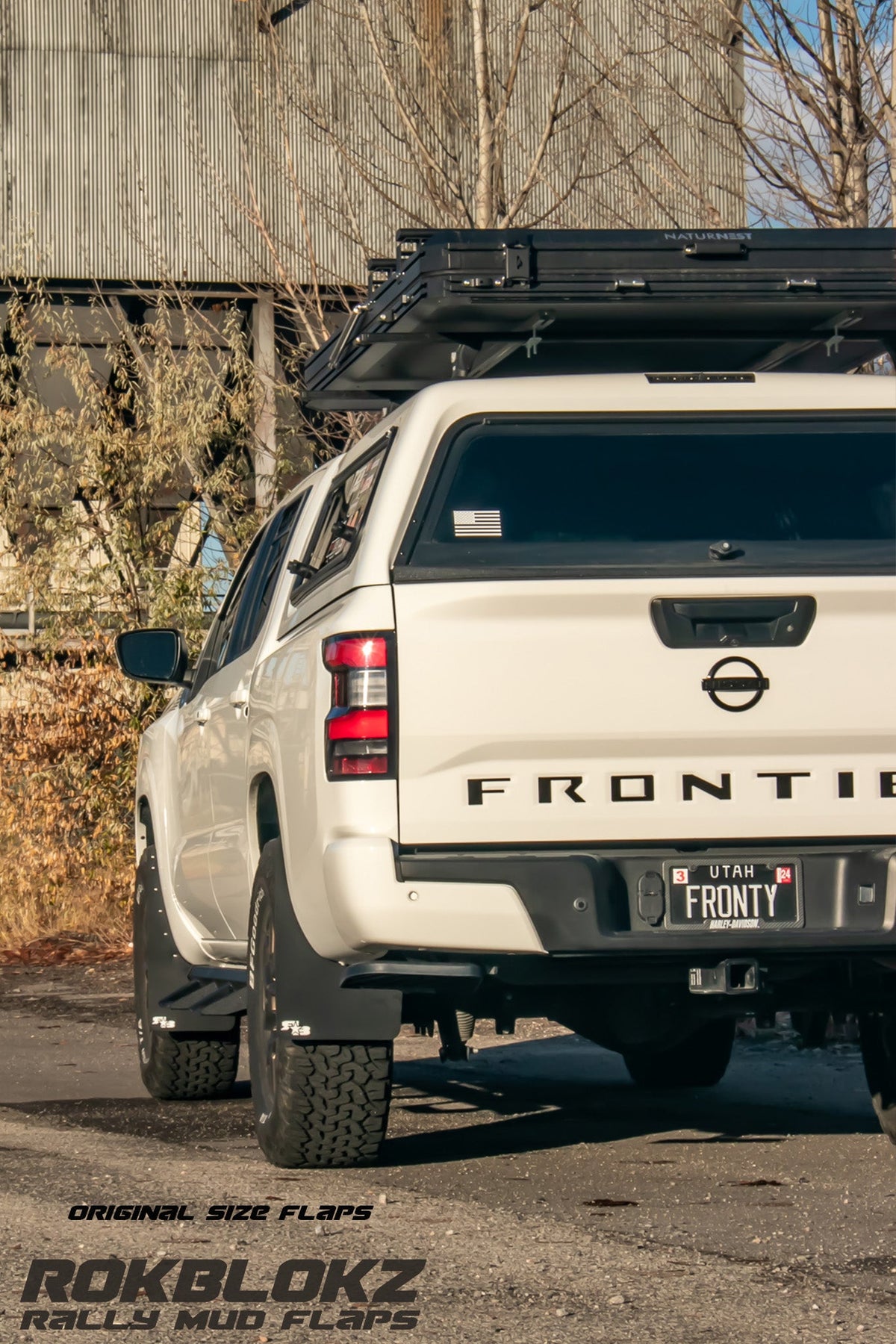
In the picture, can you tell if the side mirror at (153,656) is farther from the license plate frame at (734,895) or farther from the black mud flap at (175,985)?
the license plate frame at (734,895)

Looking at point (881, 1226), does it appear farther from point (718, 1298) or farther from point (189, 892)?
point (189, 892)

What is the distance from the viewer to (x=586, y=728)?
18.5 feet

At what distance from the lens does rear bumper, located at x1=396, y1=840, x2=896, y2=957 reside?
5559 millimetres

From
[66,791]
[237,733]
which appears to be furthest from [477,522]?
[66,791]

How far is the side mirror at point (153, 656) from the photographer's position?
27.9 feet

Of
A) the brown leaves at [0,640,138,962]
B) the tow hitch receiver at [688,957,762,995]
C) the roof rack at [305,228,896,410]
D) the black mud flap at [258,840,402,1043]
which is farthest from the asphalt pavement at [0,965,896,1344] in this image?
the brown leaves at [0,640,138,962]

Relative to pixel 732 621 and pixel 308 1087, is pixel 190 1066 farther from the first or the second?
pixel 732 621

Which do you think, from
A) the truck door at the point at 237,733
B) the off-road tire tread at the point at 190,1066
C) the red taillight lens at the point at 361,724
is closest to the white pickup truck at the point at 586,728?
the red taillight lens at the point at 361,724

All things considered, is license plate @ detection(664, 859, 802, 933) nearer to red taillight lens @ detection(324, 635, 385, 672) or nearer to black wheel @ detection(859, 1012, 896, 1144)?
red taillight lens @ detection(324, 635, 385, 672)

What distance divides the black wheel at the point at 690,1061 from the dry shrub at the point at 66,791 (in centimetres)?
661

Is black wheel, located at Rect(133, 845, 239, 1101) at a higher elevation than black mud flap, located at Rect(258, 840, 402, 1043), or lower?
lower

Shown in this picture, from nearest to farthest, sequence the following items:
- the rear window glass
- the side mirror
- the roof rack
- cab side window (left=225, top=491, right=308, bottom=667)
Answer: the rear window glass < the roof rack < cab side window (left=225, top=491, right=308, bottom=667) < the side mirror

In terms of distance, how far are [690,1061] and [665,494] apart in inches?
128

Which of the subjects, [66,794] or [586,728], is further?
[66,794]
